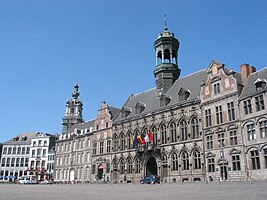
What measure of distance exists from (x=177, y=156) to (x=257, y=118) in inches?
555

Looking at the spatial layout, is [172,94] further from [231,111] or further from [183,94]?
[231,111]

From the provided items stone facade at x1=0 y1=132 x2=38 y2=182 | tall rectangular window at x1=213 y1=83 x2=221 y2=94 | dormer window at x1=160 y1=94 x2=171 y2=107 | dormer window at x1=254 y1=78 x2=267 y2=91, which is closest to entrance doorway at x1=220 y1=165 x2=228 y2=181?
tall rectangular window at x1=213 y1=83 x2=221 y2=94

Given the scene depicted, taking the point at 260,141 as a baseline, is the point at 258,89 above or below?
above

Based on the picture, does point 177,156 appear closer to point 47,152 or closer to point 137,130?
point 137,130

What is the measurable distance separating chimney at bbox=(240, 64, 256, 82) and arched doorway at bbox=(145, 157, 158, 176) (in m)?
20.1

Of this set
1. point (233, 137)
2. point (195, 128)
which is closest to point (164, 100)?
point (195, 128)

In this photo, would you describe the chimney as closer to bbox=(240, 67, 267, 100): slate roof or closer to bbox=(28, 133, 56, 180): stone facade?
bbox=(240, 67, 267, 100): slate roof

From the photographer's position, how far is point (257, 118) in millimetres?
34906

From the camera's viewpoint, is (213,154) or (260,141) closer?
(260,141)

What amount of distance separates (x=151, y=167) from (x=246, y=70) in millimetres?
22277

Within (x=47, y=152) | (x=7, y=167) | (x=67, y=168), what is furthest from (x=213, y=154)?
(x=7, y=167)

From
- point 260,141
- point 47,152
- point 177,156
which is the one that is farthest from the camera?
point 47,152

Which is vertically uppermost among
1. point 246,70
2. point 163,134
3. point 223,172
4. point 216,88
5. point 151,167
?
point 246,70

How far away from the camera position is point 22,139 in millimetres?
94562
